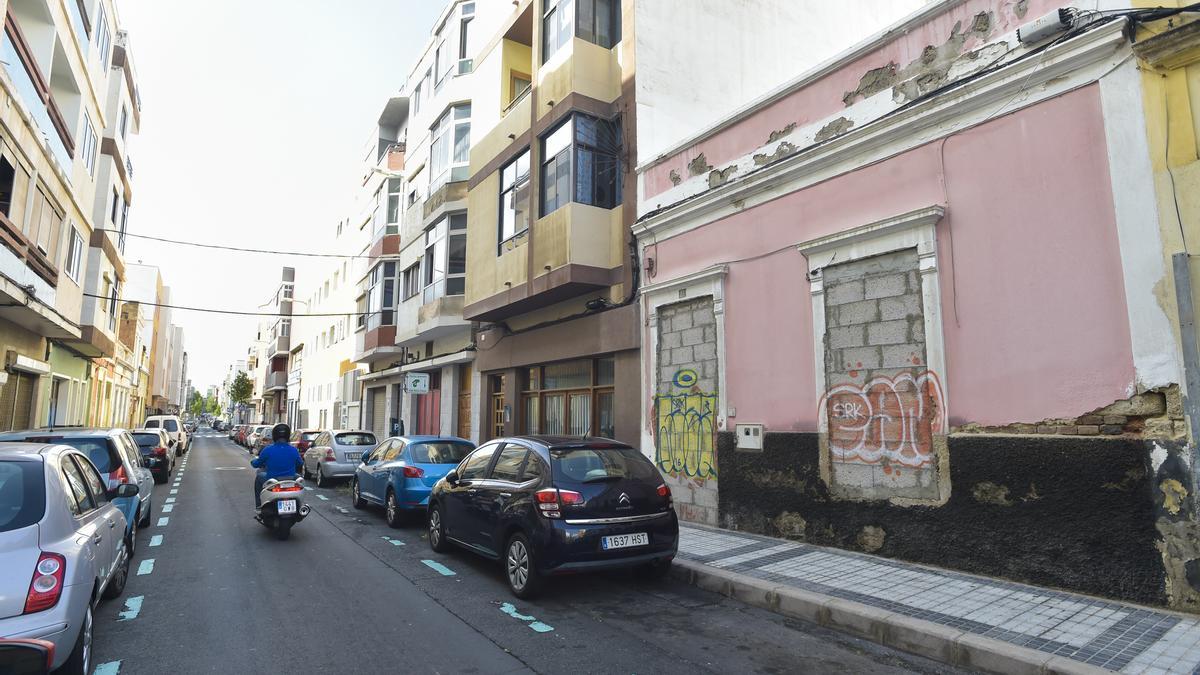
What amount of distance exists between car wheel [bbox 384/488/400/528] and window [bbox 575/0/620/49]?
9.86 metres

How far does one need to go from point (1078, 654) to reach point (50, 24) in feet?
65.7

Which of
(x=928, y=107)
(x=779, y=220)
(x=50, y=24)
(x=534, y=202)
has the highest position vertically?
(x=50, y=24)

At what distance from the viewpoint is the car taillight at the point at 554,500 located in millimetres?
6129

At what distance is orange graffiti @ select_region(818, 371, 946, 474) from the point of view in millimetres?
7055

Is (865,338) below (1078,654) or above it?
above

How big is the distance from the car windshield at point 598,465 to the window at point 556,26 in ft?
32.8

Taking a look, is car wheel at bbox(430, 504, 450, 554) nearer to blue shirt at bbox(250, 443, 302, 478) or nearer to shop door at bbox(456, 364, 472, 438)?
blue shirt at bbox(250, 443, 302, 478)

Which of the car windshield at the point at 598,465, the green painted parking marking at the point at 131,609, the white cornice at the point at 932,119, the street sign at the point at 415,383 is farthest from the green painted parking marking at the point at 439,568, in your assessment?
the street sign at the point at 415,383

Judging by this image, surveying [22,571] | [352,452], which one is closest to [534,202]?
[352,452]

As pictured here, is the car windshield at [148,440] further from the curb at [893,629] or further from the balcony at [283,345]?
the balcony at [283,345]

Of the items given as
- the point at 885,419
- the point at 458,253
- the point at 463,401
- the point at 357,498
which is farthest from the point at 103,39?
the point at 885,419

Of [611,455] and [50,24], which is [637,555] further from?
[50,24]

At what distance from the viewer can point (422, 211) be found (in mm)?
21781

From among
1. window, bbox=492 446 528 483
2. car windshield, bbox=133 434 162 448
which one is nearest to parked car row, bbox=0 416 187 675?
window, bbox=492 446 528 483
